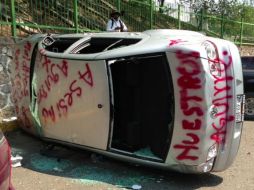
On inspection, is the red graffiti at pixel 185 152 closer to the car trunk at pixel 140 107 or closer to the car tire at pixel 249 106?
the car trunk at pixel 140 107

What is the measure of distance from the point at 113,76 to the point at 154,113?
0.72 m

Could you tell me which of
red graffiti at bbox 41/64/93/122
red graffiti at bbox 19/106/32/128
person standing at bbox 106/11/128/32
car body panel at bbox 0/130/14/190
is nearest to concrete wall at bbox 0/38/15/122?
red graffiti at bbox 19/106/32/128

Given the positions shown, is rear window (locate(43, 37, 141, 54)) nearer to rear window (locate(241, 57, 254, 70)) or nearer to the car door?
the car door

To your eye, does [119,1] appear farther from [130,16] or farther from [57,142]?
[57,142]

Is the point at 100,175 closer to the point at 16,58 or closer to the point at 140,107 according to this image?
the point at 140,107

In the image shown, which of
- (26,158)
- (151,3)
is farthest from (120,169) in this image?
(151,3)

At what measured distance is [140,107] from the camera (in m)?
5.89

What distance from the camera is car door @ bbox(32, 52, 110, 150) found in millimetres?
5562

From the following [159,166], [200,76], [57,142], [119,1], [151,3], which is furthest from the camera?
[151,3]

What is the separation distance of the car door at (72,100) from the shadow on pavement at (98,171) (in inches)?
14.2

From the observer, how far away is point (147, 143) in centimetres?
589

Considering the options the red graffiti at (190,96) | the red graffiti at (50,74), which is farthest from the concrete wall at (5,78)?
the red graffiti at (190,96)

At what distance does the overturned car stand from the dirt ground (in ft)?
0.88

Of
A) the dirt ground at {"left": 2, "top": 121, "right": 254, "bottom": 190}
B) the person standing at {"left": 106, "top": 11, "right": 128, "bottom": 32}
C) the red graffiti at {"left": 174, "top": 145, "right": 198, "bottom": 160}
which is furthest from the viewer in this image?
the person standing at {"left": 106, "top": 11, "right": 128, "bottom": 32}
